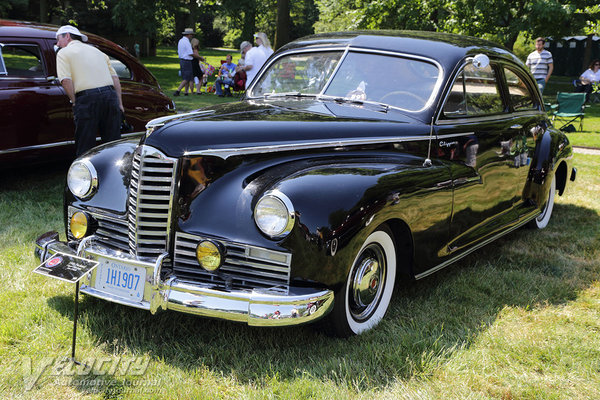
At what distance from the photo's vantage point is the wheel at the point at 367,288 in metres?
Answer: 2.99

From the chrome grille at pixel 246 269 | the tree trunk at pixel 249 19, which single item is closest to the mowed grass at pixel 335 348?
the chrome grille at pixel 246 269

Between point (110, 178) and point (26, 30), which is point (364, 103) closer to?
point (110, 178)

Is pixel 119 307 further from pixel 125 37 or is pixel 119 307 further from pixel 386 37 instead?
pixel 125 37

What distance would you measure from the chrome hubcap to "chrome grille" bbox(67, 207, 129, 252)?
4.22 feet

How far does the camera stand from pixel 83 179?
11.3 feet

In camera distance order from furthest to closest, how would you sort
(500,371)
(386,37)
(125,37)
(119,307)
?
(125,37), (386,37), (119,307), (500,371)

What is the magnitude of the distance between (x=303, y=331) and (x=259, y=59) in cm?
832

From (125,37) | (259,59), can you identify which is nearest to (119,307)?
(259,59)

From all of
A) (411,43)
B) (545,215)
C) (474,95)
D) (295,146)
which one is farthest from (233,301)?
(545,215)

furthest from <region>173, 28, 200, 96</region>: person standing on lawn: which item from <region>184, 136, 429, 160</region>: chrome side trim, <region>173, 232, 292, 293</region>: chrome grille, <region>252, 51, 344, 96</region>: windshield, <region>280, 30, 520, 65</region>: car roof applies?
<region>173, 232, 292, 293</region>: chrome grille

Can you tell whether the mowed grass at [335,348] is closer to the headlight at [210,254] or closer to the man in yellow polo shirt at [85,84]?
the headlight at [210,254]

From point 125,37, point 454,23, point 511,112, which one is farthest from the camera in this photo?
point 125,37

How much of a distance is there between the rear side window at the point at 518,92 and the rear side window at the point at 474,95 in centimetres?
26

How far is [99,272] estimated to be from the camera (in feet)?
9.81
